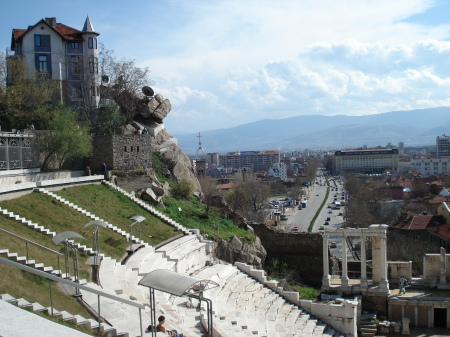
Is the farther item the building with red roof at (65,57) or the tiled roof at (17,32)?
the tiled roof at (17,32)

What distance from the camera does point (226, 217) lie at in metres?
36.7

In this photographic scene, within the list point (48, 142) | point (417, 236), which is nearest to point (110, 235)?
point (48, 142)

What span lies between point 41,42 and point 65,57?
7.08 ft

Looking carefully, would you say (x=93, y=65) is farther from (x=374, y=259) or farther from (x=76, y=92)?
(x=374, y=259)

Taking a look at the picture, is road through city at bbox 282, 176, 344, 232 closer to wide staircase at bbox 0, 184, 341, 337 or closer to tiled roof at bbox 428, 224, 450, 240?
tiled roof at bbox 428, 224, 450, 240

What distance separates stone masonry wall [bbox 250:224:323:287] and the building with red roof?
18217mm

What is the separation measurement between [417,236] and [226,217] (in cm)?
2242

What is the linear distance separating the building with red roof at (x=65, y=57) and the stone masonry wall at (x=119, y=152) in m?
7.20

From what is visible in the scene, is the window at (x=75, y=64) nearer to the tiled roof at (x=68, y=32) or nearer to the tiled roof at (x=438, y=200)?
the tiled roof at (x=68, y=32)

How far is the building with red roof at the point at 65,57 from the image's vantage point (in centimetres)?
4112

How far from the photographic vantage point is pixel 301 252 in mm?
35938

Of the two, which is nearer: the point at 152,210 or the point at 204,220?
the point at 152,210

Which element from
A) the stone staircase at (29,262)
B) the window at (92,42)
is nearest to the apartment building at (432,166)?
the window at (92,42)

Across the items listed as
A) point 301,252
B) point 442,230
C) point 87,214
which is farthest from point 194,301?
point 442,230
